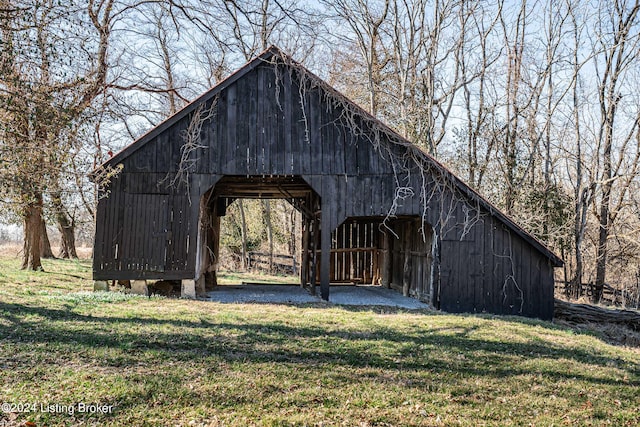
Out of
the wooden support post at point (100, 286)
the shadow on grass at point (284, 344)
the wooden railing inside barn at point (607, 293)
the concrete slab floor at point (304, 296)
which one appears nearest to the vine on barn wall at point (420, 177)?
the concrete slab floor at point (304, 296)

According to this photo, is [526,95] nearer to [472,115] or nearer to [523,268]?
[472,115]

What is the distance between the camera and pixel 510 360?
8.06 meters

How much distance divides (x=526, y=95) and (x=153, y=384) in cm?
2448

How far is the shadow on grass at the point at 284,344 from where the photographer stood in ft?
23.7

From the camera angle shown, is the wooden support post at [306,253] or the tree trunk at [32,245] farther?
the tree trunk at [32,245]

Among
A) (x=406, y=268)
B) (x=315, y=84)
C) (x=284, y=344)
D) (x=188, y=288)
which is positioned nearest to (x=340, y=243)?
(x=406, y=268)

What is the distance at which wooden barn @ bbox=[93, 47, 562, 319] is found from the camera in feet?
43.9

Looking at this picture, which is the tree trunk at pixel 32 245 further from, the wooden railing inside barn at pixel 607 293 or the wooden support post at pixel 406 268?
the wooden railing inside barn at pixel 607 293

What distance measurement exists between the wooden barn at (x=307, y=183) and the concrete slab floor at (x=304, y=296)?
0.75 m

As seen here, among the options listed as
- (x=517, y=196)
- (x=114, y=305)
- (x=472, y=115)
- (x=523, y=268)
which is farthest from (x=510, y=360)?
(x=472, y=115)

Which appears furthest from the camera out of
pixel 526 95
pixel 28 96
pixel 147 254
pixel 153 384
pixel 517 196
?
pixel 526 95

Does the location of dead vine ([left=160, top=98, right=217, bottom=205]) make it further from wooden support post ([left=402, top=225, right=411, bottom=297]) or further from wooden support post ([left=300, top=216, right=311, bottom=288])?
wooden support post ([left=402, top=225, right=411, bottom=297])

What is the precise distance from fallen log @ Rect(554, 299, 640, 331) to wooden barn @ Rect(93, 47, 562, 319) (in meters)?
2.10

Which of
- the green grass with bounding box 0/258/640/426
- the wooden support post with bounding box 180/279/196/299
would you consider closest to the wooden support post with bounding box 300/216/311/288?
the wooden support post with bounding box 180/279/196/299
